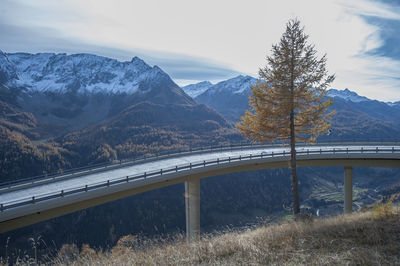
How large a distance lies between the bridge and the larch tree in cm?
869

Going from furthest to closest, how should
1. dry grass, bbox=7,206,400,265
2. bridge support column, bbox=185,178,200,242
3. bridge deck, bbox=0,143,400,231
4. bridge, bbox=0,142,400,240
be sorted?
bridge support column, bbox=185,178,200,242, bridge deck, bbox=0,143,400,231, bridge, bbox=0,142,400,240, dry grass, bbox=7,206,400,265

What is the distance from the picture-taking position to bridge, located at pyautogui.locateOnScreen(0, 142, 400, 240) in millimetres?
14375

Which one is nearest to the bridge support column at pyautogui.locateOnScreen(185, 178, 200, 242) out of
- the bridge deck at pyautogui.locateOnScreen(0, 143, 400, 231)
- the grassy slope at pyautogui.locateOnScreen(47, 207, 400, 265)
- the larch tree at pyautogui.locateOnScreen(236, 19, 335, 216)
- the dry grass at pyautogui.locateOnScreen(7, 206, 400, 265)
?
the bridge deck at pyautogui.locateOnScreen(0, 143, 400, 231)

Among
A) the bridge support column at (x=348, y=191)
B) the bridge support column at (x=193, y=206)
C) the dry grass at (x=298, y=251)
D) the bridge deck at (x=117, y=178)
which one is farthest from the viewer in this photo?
the bridge support column at (x=348, y=191)

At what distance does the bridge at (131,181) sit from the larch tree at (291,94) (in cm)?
869

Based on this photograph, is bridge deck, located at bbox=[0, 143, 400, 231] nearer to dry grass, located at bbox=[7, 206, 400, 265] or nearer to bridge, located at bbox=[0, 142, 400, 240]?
bridge, located at bbox=[0, 142, 400, 240]

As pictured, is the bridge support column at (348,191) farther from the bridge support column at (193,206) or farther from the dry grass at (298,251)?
the dry grass at (298,251)

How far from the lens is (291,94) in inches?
588

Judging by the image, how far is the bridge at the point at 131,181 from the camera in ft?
47.2

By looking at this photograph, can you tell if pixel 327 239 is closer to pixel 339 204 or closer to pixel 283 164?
pixel 283 164

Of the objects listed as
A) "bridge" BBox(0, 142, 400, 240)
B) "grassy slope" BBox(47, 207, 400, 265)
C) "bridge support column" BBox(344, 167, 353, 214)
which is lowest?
"bridge support column" BBox(344, 167, 353, 214)

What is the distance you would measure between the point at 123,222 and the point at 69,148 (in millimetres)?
84314

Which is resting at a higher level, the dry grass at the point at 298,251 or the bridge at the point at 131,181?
the dry grass at the point at 298,251

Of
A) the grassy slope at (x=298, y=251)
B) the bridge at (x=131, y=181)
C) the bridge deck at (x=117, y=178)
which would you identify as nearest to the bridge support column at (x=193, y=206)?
the bridge at (x=131, y=181)
